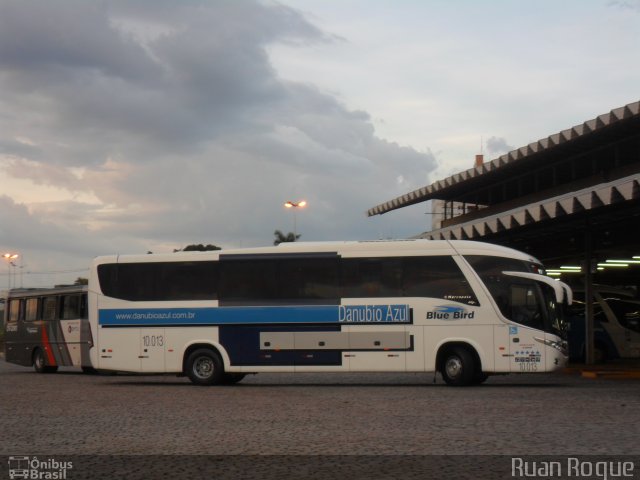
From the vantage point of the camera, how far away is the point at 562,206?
921 inches

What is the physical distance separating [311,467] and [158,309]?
1504cm

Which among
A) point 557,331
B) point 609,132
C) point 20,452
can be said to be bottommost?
point 20,452

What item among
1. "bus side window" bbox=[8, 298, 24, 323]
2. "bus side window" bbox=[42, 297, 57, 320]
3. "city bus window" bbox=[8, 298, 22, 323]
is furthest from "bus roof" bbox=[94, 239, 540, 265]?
"city bus window" bbox=[8, 298, 22, 323]

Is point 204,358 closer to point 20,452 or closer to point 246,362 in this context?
point 246,362

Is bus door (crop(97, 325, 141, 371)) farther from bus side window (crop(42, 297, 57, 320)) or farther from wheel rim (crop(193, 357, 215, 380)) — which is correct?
bus side window (crop(42, 297, 57, 320))

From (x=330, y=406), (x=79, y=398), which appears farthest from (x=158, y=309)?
(x=330, y=406)

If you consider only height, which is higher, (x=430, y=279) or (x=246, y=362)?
(x=430, y=279)

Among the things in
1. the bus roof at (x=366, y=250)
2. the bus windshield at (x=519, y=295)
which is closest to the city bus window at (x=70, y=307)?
the bus roof at (x=366, y=250)

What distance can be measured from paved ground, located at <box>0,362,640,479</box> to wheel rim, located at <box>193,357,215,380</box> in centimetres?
113

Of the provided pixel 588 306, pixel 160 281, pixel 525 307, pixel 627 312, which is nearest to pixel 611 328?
pixel 627 312

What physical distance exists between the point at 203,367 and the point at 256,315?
1.81 m

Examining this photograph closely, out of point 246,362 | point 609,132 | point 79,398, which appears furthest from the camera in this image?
point 609,132

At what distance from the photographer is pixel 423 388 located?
2120 cm

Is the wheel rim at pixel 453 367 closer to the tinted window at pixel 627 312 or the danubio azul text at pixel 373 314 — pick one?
the danubio azul text at pixel 373 314
